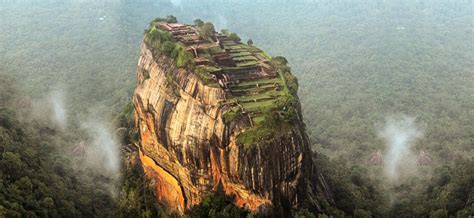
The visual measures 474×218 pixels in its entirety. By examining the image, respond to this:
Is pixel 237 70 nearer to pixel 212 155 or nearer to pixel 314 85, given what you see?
pixel 212 155

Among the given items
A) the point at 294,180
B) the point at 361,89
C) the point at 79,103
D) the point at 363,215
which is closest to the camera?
the point at 294,180

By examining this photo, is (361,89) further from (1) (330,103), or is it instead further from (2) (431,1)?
(2) (431,1)

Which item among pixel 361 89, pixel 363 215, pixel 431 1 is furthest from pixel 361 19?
pixel 363 215

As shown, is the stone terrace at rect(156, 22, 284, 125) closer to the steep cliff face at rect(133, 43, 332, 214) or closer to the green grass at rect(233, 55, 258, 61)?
the green grass at rect(233, 55, 258, 61)

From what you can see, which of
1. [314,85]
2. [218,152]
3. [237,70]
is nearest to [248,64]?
[237,70]

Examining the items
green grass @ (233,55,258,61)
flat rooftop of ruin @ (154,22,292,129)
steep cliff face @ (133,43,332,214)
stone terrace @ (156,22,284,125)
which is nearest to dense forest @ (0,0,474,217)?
steep cliff face @ (133,43,332,214)

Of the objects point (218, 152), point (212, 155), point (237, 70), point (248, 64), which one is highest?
point (248, 64)
